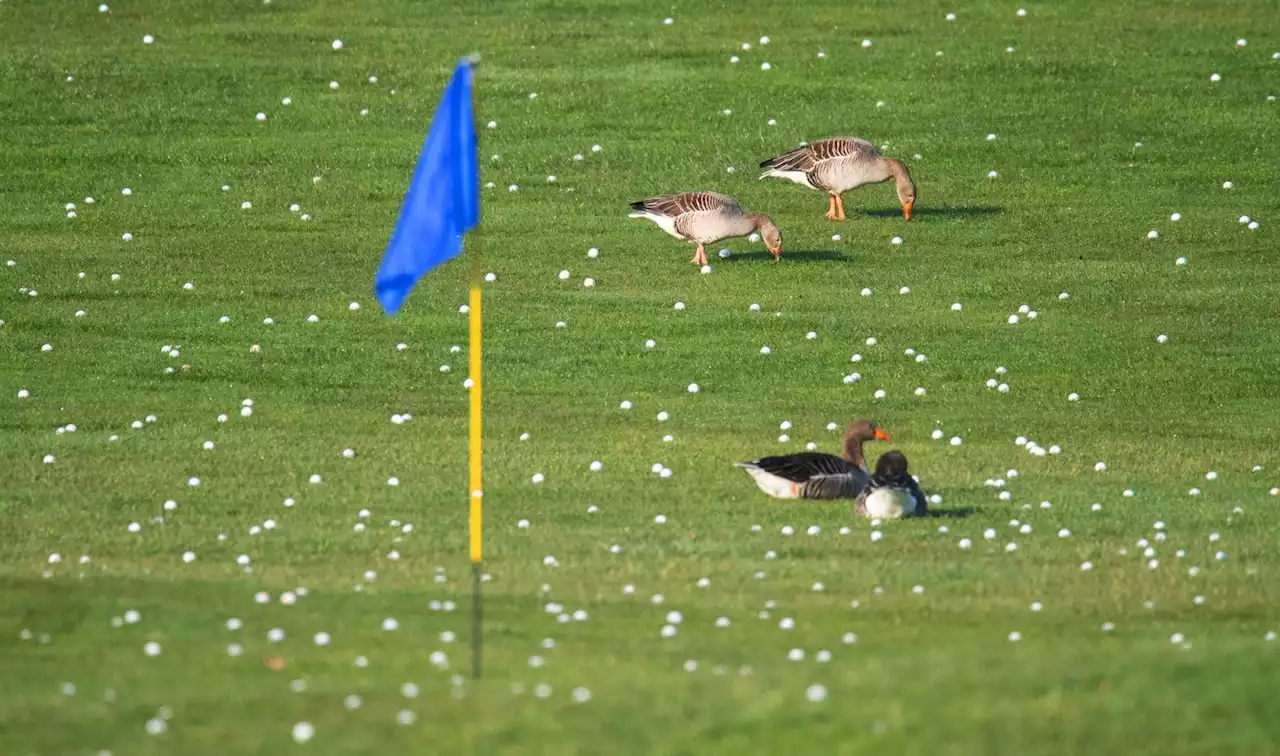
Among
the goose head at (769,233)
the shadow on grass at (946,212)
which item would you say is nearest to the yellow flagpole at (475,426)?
the goose head at (769,233)

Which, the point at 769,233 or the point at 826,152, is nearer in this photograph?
the point at 769,233

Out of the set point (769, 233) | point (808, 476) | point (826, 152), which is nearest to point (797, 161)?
point (826, 152)

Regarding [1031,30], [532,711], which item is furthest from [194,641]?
[1031,30]

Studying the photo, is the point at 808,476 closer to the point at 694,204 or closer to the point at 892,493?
the point at 892,493

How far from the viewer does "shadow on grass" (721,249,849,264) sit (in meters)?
28.0

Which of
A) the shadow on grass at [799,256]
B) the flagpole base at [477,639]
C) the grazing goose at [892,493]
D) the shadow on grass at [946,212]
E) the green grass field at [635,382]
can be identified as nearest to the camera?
the green grass field at [635,382]

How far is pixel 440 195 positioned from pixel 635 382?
10709 mm

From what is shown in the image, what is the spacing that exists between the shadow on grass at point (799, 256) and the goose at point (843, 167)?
4.71 ft

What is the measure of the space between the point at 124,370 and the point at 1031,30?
22.1 meters

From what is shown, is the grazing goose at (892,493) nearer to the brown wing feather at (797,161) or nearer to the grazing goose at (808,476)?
the grazing goose at (808,476)

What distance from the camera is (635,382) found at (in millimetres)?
22891

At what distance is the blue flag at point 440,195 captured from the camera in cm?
1227

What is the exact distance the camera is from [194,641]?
41.6 ft

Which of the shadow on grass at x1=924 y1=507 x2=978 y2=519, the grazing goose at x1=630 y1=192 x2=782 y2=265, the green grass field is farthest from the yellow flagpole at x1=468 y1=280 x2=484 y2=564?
the grazing goose at x1=630 y1=192 x2=782 y2=265
